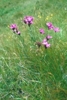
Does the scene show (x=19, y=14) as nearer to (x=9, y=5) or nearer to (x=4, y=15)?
(x=4, y=15)

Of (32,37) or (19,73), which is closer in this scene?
(19,73)

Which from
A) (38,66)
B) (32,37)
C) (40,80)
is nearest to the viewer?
(40,80)

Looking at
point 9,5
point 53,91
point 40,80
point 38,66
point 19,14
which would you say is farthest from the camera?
point 9,5

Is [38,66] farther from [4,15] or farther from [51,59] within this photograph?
[4,15]

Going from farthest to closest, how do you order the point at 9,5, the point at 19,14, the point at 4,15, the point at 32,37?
the point at 9,5, the point at 4,15, the point at 19,14, the point at 32,37

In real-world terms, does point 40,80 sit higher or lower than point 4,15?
higher

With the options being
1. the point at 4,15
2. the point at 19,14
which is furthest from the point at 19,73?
the point at 4,15

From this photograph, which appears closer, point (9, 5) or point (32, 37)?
point (32, 37)

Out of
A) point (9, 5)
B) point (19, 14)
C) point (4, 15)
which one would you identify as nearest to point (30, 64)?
point (19, 14)

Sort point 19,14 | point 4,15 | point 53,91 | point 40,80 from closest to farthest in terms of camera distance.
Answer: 1. point 53,91
2. point 40,80
3. point 19,14
4. point 4,15
